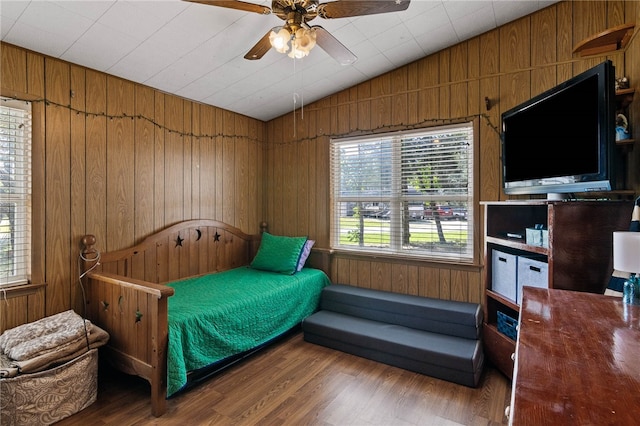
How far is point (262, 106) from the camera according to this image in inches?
148

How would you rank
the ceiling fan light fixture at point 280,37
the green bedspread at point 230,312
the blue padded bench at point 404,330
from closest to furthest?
the ceiling fan light fixture at point 280,37
the green bedspread at point 230,312
the blue padded bench at point 404,330

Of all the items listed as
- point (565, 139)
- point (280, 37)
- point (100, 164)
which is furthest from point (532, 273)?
point (100, 164)

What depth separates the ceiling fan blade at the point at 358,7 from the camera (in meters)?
1.60

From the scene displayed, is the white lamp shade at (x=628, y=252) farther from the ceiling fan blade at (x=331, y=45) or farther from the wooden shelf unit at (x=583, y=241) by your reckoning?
the ceiling fan blade at (x=331, y=45)

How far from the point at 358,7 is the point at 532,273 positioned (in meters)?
1.96

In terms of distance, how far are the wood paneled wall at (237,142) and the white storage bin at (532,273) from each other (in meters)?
0.65

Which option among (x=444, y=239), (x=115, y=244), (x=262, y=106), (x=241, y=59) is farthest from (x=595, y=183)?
(x=115, y=244)

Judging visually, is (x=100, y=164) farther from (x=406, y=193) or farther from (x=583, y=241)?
(x=583, y=241)

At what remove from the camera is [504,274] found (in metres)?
2.48

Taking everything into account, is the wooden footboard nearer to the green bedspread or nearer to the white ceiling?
the green bedspread

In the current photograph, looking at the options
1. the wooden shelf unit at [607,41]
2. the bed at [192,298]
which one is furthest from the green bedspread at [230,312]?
the wooden shelf unit at [607,41]

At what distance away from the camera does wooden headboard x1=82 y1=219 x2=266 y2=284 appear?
2.77 meters

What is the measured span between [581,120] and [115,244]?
3.46 m

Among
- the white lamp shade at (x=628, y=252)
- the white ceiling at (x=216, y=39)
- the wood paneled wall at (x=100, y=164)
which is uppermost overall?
the white ceiling at (x=216, y=39)
